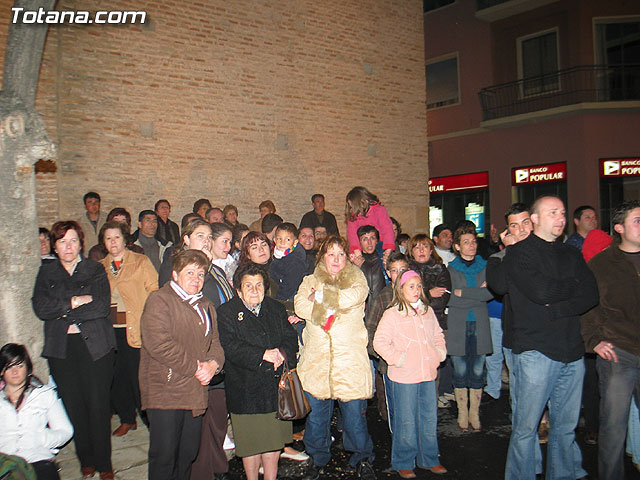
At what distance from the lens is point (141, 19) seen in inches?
401

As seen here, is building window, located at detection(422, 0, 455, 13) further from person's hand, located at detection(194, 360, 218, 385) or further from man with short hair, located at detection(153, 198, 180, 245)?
person's hand, located at detection(194, 360, 218, 385)

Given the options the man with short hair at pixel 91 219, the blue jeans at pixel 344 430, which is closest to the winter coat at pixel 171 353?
the blue jeans at pixel 344 430

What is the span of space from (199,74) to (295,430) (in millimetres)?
7851

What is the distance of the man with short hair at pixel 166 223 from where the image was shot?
9438 mm

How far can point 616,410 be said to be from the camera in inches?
163

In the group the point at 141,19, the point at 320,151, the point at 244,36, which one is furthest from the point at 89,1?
the point at 320,151

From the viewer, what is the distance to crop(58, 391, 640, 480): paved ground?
4793 mm

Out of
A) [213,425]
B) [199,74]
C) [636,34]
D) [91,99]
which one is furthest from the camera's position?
[636,34]

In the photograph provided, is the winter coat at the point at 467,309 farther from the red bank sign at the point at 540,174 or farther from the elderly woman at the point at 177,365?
the red bank sign at the point at 540,174

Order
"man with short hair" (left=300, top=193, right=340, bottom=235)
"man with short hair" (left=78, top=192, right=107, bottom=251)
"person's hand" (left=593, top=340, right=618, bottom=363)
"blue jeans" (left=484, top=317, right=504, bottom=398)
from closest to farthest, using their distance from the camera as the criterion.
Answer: "person's hand" (left=593, top=340, right=618, bottom=363), "blue jeans" (left=484, top=317, right=504, bottom=398), "man with short hair" (left=78, top=192, right=107, bottom=251), "man with short hair" (left=300, top=193, right=340, bottom=235)

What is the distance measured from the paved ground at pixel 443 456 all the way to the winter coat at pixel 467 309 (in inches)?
34.5

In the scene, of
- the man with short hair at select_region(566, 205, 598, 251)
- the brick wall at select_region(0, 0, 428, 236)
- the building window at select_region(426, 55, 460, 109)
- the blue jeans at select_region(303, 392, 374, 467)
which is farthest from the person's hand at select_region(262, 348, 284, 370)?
the building window at select_region(426, 55, 460, 109)

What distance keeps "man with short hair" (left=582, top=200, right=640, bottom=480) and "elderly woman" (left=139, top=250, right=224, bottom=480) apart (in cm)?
307

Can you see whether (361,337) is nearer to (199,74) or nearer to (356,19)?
(199,74)
